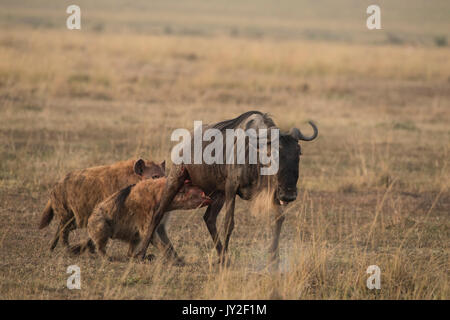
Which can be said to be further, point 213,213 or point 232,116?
point 232,116

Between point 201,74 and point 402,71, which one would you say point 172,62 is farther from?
point 402,71

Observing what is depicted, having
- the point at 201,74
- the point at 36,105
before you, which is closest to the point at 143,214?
the point at 36,105

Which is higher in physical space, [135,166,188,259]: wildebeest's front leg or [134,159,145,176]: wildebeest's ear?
[134,159,145,176]: wildebeest's ear

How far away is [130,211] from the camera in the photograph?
7.19 m

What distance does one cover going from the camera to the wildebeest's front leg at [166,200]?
7020 millimetres

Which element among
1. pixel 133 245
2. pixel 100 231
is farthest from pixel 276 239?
pixel 100 231

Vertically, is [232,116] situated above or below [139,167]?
above

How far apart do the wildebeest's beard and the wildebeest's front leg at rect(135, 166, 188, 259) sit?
1011 millimetres

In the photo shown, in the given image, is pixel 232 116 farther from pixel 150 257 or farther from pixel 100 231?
pixel 100 231

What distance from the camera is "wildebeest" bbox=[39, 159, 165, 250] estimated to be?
24.7ft

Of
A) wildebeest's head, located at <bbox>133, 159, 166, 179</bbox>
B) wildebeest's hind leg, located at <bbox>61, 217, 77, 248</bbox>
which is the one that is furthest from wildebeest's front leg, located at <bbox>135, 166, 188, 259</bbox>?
wildebeest's hind leg, located at <bbox>61, 217, 77, 248</bbox>

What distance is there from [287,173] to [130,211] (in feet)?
5.07

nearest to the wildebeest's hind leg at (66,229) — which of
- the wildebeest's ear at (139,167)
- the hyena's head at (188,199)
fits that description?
the wildebeest's ear at (139,167)

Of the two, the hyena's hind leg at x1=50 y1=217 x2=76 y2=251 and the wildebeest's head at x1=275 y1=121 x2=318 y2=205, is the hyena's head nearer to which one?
the wildebeest's head at x1=275 y1=121 x2=318 y2=205
